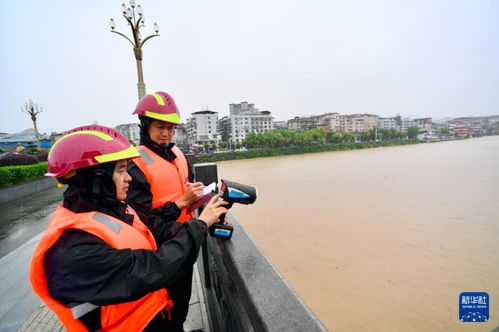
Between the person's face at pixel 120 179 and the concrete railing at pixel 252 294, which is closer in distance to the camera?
the concrete railing at pixel 252 294

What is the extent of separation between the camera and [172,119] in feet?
5.63

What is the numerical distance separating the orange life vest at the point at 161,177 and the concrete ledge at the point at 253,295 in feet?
1.59

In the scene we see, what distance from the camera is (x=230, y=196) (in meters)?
1.35

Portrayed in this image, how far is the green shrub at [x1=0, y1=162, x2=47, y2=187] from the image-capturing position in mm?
7670

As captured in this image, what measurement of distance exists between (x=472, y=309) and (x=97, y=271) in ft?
20.6

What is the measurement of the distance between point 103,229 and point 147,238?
0.93ft

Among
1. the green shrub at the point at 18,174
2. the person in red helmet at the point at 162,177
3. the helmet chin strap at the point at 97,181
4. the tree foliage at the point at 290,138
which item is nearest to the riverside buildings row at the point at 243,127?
the tree foliage at the point at 290,138

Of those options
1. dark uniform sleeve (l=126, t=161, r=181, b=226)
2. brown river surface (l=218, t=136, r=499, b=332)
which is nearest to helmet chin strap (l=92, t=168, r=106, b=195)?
dark uniform sleeve (l=126, t=161, r=181, b=226)

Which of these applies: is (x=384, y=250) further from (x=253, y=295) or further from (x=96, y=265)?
(x=96, y=265)

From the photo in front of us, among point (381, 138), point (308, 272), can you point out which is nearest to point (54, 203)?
point (308, 272)

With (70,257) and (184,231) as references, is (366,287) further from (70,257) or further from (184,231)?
(70,257)

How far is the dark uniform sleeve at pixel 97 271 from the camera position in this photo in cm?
81

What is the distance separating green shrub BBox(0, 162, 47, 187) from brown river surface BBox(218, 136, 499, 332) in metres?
7.77

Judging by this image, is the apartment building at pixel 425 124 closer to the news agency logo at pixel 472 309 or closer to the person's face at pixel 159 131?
the news agency logo at pixel 472 309
